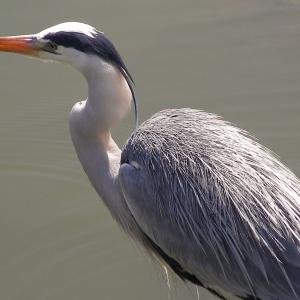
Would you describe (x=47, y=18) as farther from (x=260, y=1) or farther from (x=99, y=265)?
(x=99, y=265)

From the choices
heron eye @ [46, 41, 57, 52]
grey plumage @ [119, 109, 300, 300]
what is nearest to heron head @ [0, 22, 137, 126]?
heron eye @ [46, 41, 57, 52]

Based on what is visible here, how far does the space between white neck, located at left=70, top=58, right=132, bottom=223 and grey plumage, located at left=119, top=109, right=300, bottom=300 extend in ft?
0.46

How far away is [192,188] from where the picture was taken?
8.93 feet

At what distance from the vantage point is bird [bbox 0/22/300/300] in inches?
105

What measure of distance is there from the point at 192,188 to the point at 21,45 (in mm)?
871

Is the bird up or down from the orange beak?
down

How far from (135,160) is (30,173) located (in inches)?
47.3

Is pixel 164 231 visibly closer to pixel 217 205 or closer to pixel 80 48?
pixel 217 205

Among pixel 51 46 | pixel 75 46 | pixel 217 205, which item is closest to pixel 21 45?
pixel 51 46

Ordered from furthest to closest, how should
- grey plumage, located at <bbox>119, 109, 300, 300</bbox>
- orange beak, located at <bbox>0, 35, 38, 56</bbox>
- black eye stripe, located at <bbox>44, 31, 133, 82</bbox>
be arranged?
orange beak, located at <bbox>0, 35, 38, 56</bbox>, black eye stripe, located at <bbox>44, 31, 133, 82</bbox>, grey plumage, located at <bbox>119, 109, 300, 300</bbox>

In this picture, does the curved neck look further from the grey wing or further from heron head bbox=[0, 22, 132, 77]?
the grey wing

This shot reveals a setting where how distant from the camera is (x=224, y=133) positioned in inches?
113

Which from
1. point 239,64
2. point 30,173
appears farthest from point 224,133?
point 239,64

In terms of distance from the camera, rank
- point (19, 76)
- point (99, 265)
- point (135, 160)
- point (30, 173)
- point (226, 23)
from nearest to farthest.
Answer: point (135, 160), point (99, 265), point (30, 173), point (19, 76), point (226, 23)
